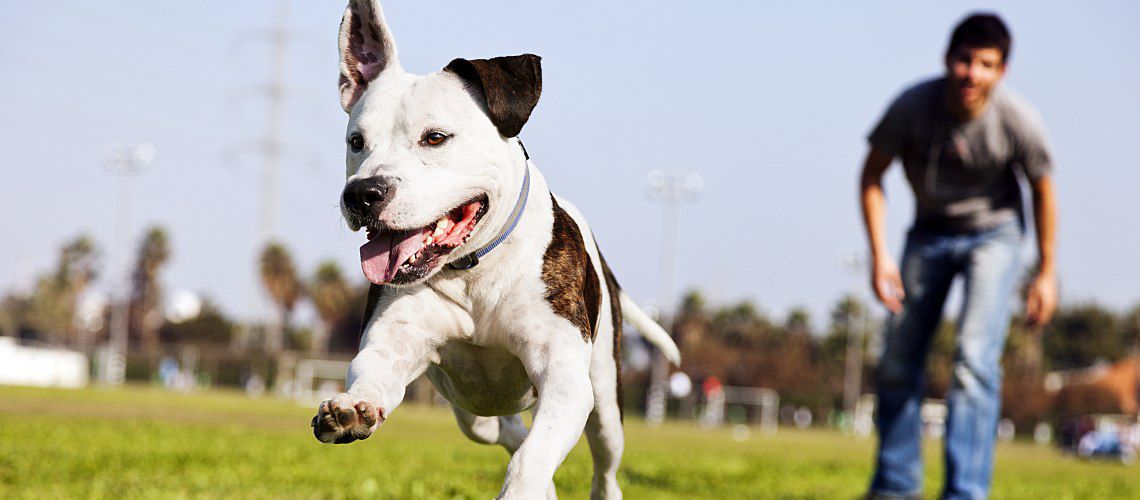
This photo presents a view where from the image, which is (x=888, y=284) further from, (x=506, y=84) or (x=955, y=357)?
(x=506, y=84)

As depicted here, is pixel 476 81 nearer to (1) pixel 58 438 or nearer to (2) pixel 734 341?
(1) pixel 58 438

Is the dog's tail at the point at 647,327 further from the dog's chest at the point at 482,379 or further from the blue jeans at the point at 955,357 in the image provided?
the blue jeans at the point at 955,357

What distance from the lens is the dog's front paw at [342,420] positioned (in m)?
3.28

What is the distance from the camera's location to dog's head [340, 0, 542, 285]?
3516 mm

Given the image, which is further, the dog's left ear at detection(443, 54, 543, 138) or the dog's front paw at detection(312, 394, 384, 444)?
the dog's left ear at detection(443, 54, 543, 138)

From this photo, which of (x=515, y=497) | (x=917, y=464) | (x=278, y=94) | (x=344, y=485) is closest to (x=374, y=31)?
(x=515, y=497)

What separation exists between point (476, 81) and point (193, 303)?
106076mm

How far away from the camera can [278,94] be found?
69938 mm

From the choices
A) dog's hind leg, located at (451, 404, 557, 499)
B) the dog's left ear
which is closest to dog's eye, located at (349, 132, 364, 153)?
the dog's left ear

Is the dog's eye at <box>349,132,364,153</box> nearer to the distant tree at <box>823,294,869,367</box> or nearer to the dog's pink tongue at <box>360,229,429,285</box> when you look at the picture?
the dog's pink tongue at <box>360,229,429,285</box>

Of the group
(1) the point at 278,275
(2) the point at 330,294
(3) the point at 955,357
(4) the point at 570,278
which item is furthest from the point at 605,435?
(2) the point at 330,294

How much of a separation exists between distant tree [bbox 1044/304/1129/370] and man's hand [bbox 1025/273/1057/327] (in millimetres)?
95268

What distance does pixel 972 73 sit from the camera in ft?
21.6

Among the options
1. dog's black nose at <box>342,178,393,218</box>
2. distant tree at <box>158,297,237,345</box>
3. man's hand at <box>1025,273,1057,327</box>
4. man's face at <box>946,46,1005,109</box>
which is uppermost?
man's face at <box>946,46,1005,109</box>
